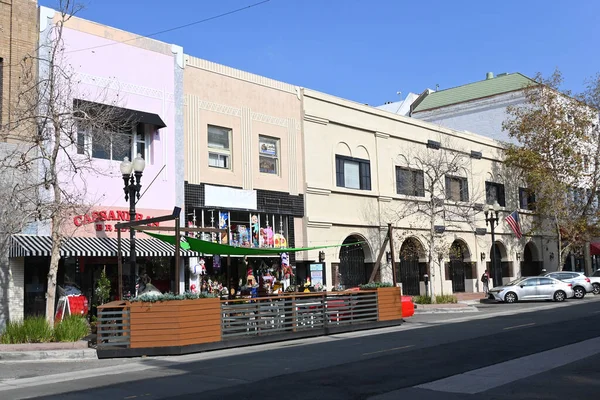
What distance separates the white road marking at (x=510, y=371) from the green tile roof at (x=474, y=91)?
121ft

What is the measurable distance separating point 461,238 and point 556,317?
18.0 metres

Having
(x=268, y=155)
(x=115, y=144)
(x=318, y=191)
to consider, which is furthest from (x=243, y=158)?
(x=115, y=144)

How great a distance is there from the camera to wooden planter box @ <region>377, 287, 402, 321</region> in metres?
20.4

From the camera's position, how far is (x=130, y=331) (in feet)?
48.4

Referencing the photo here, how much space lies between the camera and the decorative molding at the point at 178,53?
24531 mm

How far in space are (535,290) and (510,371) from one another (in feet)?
76.7

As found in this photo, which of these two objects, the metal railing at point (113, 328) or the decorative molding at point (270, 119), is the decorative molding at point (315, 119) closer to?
the decorative molding at point (270, 119)

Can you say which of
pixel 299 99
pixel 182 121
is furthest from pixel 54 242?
pixel 299 99

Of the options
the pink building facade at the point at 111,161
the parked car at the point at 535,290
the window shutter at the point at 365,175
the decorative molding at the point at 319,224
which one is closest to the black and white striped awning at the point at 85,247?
the pink building facade at the point at 111,161

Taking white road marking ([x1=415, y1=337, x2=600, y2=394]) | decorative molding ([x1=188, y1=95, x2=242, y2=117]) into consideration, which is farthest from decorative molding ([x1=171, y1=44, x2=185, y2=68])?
white road marking ([x1=415, y1=337, x2=600, y2=394])

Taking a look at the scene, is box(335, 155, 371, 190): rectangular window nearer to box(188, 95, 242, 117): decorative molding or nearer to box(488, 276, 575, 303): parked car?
box(188, 95, 242, 117): decorative molding

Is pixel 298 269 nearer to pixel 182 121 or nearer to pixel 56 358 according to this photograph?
pixel 182 121

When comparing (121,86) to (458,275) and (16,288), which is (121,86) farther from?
(458,275)

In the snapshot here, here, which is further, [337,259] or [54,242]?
[337,259]
